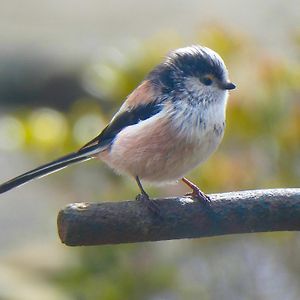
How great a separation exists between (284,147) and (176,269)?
0.67 metres

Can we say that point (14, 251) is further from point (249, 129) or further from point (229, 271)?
point (249, 129)

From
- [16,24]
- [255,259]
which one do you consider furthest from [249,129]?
[16,24]

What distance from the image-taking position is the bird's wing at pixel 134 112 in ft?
10.6

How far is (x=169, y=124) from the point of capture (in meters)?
3.15

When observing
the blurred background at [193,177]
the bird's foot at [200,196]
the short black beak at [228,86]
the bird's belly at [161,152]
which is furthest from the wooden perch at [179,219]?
the blurred background at [193,177]

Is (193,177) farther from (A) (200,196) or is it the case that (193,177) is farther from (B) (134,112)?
(A) (200,196)

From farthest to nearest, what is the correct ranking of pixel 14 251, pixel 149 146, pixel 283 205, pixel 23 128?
pixel 14 251 → pixel 23 128 → pixel 149 146 → pixel 283 205

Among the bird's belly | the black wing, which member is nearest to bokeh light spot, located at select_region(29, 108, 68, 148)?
the black wing

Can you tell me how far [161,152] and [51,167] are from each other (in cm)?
33

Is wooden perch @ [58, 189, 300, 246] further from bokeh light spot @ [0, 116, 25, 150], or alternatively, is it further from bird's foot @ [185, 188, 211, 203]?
bokeh light spot @ [0, 116, 25, 150]

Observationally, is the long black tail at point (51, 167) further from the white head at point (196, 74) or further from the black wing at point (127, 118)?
the white head at point (196, 74)

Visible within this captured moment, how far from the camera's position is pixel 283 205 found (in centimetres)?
248

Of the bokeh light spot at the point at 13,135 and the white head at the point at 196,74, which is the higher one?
the white head at the point at 196,74

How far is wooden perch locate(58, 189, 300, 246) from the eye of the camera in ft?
7.68
